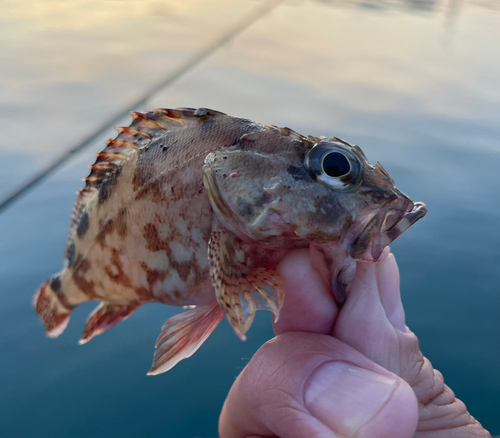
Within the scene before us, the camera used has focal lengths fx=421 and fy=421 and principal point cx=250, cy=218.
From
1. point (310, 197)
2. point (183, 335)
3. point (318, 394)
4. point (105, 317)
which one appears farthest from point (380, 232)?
point (105, 317)

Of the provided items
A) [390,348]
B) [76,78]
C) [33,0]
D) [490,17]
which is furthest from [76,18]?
[490,17]

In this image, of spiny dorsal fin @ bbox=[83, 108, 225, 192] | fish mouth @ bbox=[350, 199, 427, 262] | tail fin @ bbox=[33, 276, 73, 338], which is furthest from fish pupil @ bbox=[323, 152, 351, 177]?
tail fin @ bbox=[33, 276, 73, 338]

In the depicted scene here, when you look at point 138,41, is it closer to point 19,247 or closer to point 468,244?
point 19,247

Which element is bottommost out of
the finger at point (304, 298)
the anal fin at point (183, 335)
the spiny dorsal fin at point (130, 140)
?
the anal fin at point (183, 335)

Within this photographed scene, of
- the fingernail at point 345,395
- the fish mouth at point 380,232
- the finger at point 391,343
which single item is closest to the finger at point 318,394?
the fingernail at point 345,395

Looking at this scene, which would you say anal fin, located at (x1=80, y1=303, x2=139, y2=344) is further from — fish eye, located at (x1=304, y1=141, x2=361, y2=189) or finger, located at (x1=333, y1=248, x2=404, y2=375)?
fish eye, located at (x1=304, y1=141, x2=361, y2=189)

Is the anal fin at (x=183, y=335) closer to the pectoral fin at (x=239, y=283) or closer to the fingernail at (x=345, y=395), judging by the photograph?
the pectoral fin at (x=239, y=283)

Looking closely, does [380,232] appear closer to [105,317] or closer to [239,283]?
[239,283]
